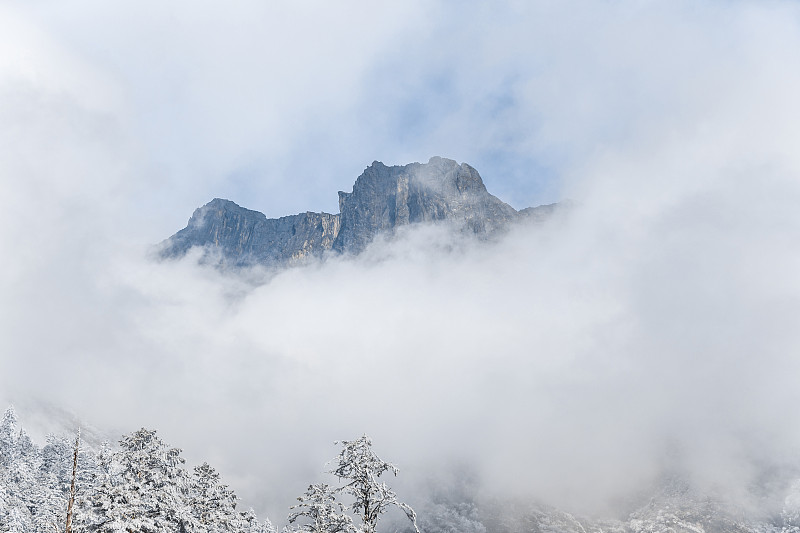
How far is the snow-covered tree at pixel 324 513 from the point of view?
27688 millimetres

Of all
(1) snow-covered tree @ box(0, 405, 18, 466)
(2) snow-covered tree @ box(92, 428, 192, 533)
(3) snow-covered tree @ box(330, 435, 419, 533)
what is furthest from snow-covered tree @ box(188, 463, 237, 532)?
(1) snow-covered tree @ box(0, 405, 18, 466)

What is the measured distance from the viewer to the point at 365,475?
2800 cm

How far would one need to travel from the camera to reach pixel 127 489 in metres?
27.5

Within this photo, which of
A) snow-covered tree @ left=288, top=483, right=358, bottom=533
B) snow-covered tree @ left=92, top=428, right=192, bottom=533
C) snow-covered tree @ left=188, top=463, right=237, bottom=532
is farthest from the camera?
snow-covered tree @ left=188, top=463, right=237, bottom=532

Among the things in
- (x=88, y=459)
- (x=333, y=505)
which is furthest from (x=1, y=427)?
(x=333, y=505)

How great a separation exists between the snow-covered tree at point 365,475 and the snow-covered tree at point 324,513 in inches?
37.0

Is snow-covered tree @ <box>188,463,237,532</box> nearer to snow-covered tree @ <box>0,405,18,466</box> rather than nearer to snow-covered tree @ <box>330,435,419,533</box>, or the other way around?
snow-covered tree @ <box>330,435,419,533</box>

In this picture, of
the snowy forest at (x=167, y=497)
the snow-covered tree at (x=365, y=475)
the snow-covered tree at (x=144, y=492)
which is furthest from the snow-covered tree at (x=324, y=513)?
the snow-covered tree at (x=144, y=492)

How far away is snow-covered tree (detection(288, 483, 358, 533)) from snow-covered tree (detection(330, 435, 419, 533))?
3.09 ft

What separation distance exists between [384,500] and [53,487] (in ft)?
180

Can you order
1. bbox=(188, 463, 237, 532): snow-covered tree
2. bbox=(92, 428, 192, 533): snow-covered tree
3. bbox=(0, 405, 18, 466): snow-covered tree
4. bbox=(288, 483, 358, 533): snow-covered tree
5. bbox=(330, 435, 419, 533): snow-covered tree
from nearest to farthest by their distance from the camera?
bbox=(92, 428, 192, 533): snow-covered tree < bbox=(288, 483, 358, 533): snow-covered tree < bbox=(330, 435, 419, 533): snow-covered tree < bbox=(188, 463, 237, 532): snow-covered tree < bbox=(0, 405, 18, 466): snow-covered tree

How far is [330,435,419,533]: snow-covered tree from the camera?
2802 cm

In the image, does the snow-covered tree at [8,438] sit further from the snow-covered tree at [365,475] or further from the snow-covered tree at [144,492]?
the snow-covered tree at [365,475]

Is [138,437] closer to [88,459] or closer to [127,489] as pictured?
[127,489]
